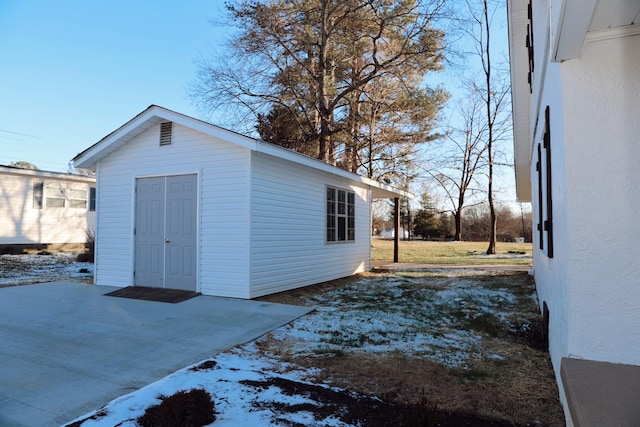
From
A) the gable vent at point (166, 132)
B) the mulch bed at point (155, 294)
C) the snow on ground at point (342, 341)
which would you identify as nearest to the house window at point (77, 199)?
the mulch bed at point (155, 294)

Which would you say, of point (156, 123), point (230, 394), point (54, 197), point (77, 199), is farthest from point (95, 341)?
point (77, 199)

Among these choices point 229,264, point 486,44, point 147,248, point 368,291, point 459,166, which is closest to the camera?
point 229,264

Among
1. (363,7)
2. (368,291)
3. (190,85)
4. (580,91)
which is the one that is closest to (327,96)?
(363,7)

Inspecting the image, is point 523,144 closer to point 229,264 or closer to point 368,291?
point 368,291

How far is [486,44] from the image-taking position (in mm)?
20984

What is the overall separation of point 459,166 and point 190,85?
1888cm

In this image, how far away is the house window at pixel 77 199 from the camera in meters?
18.1

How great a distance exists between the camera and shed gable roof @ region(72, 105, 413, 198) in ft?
23.1

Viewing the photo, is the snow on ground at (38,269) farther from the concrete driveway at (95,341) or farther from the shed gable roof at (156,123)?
the shed gable roof at (156,123)

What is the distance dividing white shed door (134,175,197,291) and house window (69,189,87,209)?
12485mm

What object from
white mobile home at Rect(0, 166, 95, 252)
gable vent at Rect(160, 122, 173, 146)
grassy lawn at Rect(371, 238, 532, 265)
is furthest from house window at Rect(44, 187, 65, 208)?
grassy lawn at Rect(371, 238, 532, 265)

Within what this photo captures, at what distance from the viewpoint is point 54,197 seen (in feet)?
57.2

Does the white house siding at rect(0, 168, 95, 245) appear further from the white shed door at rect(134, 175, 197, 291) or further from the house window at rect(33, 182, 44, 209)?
the white shed door at rect(134, 175, 197, 291)

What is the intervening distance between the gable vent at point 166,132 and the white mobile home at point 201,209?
0.02 meters
